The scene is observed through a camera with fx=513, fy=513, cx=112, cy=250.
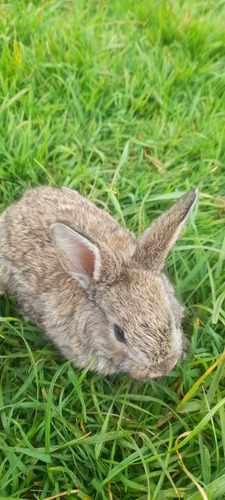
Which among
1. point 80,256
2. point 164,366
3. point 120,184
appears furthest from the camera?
point 120,184

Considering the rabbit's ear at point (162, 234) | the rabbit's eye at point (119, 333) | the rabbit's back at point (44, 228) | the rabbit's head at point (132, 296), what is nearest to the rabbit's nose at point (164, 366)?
the rabbit's head at point (132, 296)

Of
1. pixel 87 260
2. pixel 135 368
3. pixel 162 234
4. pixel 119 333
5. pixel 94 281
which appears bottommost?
pixel 135 368

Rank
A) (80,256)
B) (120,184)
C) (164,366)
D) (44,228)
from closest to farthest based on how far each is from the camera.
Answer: (164,366) → (80,256) → (44,228) → (120,184)

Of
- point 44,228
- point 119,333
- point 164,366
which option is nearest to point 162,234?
point 119,333

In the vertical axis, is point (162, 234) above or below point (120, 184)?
above

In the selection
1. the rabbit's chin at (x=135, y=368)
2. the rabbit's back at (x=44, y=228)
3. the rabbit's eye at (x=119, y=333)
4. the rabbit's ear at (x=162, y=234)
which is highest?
the rabbit's ear at (x=162, y=234)

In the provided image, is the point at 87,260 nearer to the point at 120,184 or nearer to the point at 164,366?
the point at 164,366

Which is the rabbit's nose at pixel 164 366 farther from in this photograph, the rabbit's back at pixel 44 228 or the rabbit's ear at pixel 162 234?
the rabbit's back at pixel 44 228

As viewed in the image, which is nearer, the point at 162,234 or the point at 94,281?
the point at 162,234
